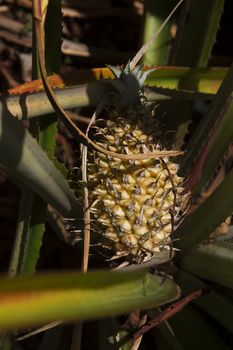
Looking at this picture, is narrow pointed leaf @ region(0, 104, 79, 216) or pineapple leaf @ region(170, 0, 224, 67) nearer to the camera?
narrow pointed leaf @ region(0, 104, 79, 216)

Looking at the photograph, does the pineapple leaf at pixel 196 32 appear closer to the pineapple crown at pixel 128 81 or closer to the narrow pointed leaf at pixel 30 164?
the pineapple crown at pixel 128 81

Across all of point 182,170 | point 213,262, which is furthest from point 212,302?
point 182,170

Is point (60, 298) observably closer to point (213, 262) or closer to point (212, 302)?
point (213, 262)

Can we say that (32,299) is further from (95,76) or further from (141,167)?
(95,76)

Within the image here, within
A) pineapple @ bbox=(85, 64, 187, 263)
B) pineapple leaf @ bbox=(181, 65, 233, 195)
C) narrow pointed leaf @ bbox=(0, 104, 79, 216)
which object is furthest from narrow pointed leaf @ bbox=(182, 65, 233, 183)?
narrow pointed leaf @ bbox=(0, 104, 79, 216)

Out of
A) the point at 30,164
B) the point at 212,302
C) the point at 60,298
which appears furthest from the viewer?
the point at 212,302

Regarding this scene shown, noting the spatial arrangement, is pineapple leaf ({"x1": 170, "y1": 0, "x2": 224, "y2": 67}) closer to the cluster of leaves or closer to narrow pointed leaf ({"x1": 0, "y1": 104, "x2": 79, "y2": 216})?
the cluster of leaves

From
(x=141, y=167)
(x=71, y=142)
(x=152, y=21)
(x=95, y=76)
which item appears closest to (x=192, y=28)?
(x=152, y=21)

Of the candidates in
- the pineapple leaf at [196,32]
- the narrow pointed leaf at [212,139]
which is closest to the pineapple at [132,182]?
the narrow pointed leaf at [212,139]
